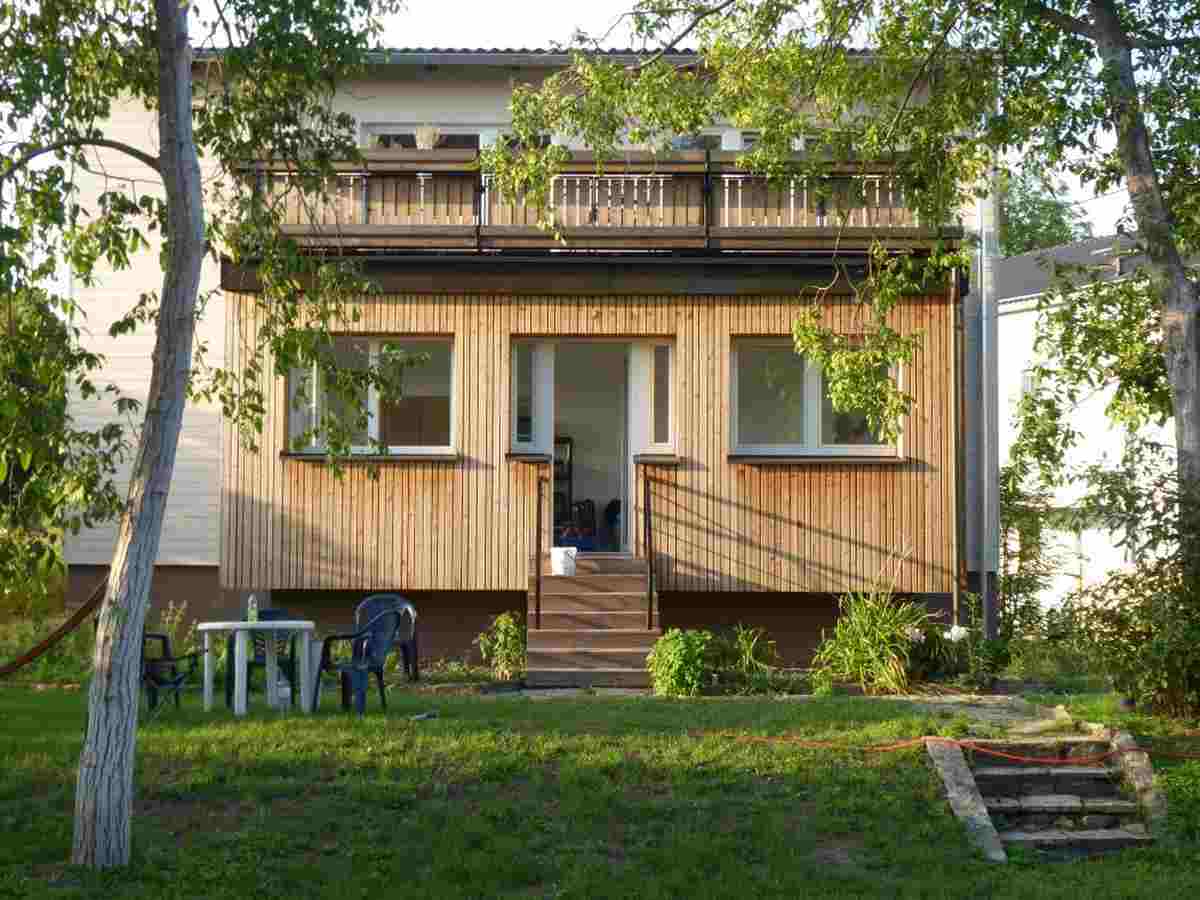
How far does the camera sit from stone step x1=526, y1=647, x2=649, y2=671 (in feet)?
52.0

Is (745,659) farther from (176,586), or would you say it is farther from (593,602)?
(176,586)

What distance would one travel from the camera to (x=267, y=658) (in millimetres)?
12609

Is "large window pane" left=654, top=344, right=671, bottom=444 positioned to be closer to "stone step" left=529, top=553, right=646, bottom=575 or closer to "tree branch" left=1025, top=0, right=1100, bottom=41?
"stone step" left=529, top=553, right=646, bottom=575

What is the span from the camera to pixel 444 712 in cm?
1266

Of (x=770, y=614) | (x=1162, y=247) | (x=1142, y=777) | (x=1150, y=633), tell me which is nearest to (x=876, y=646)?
(x=770, y=614)

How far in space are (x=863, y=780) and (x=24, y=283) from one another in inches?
246

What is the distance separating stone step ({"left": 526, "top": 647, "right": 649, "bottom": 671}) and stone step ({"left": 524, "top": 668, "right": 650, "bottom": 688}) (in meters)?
0.10

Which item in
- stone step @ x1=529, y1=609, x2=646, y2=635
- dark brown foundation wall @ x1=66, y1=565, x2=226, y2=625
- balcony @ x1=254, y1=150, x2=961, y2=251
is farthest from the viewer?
dark brown foundation wall @ x1=66, y1=565, x2=226, y2=625

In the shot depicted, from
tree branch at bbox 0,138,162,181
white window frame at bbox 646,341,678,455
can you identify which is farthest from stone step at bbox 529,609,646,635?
tree branch at bbox 0,138,162,181

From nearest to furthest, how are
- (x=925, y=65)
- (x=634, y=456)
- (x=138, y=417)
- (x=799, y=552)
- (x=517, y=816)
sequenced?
(x=517, y=816) < (x=925, y=65) < (x=799, y=552) < (x=634, y=456) < (x=138, y=417)

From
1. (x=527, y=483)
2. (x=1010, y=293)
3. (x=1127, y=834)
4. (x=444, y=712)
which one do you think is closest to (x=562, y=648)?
(x=527, y=483)

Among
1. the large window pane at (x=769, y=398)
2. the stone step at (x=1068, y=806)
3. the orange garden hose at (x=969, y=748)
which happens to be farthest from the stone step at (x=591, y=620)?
the stone step at (x=1068, y=806)

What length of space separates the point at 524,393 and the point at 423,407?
3.94ft

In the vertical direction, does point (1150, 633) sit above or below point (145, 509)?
below
